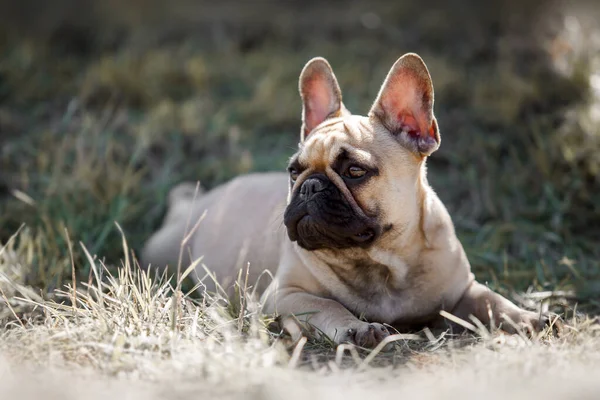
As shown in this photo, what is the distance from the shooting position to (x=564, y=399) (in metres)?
2.32

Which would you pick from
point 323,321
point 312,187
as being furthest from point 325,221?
point 323,321

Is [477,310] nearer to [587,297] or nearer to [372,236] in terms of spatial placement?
[372,236]

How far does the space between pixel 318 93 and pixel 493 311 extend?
146cm

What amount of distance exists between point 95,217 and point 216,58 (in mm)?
3505

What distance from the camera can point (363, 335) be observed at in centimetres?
317

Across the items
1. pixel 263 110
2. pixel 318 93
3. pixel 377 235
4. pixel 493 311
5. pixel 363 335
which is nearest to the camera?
pixel 363 335

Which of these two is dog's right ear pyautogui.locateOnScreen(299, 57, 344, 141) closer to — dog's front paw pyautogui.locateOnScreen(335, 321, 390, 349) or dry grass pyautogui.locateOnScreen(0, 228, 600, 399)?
dry grass pyautogui.locateOnScreen(0, 228, 600, 399)

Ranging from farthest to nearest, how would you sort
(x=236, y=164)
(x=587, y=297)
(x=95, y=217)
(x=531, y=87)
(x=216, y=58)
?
(x=216, y=58), (x=531, y=87), (x=236, y=164), (x=95, y=217), (x=587, y=297)

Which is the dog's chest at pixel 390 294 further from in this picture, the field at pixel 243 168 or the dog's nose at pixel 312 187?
the dog's nose at pixel 312 187

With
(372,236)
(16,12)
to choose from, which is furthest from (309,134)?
(16,12)

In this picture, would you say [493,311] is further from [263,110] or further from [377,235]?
[263,110]

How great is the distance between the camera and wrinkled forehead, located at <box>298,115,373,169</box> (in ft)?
11.8

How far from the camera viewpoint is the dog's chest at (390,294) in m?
3.65

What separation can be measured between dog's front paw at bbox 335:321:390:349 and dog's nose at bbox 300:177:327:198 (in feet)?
2.08
